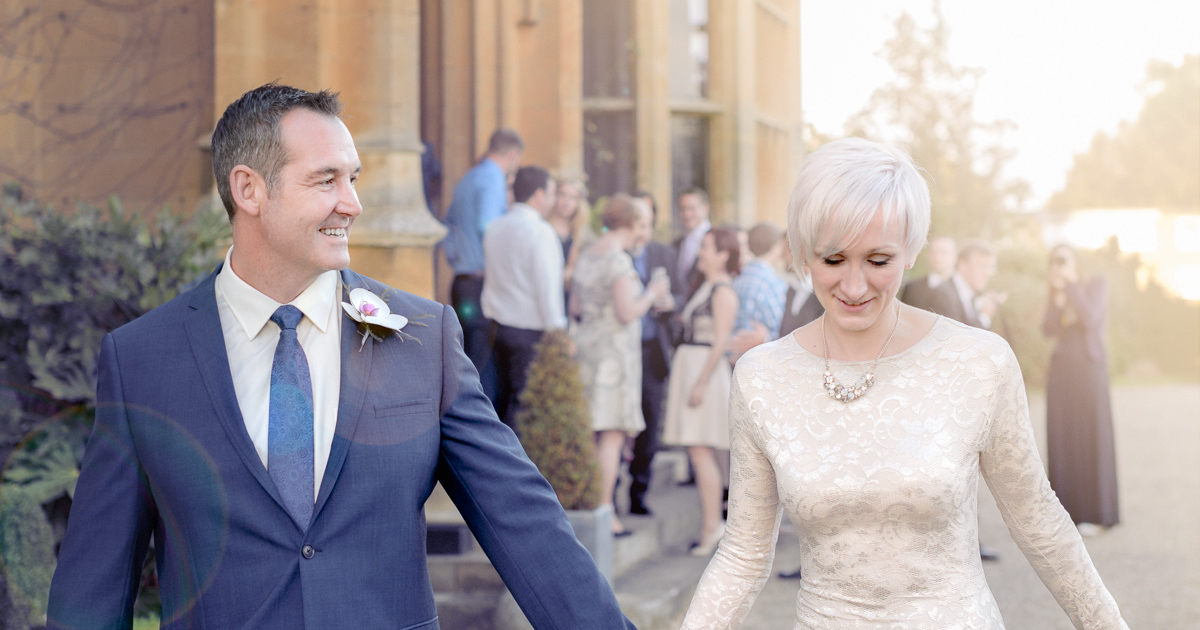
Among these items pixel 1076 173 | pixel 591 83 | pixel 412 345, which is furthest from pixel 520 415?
pixel 1076 173

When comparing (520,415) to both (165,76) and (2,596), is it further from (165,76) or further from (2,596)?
(165,76)

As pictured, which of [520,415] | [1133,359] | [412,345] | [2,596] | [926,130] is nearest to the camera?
[412,345]

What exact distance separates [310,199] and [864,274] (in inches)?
47.4

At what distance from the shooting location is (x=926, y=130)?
37.7 meters

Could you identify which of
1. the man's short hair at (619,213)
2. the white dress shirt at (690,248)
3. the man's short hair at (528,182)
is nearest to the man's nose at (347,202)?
the man's short hair at (528,182)

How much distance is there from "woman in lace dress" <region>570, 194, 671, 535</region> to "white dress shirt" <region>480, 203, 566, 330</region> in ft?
0.97

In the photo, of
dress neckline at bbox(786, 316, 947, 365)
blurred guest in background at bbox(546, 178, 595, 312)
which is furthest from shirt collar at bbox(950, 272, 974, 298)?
dress neckline at bbox(786, 316, 947, 365)

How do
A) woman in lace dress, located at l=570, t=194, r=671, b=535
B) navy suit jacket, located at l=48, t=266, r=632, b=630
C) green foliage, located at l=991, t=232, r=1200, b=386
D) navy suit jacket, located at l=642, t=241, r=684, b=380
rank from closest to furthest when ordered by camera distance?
navy suit jacket, located at l=48, t=266, r=632, b=630
woman in lace dress, located at l=570, t=194, r=671, b=535
navy suit jacket, located at l=642, t=241, r=684, b=380
green foliage, located at l=991, t=232, r=1200, b=386

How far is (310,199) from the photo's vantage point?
7.49ft

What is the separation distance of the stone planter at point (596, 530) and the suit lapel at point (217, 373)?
3505 mm

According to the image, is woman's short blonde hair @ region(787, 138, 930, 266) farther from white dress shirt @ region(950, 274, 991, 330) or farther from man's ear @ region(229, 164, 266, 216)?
white dress shirt @ region(950, 274, 991, 330)

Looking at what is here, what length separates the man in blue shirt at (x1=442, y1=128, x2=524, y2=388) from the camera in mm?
7738

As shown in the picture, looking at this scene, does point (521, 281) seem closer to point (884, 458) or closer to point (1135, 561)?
point (884, 458)

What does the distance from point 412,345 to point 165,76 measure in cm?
588
